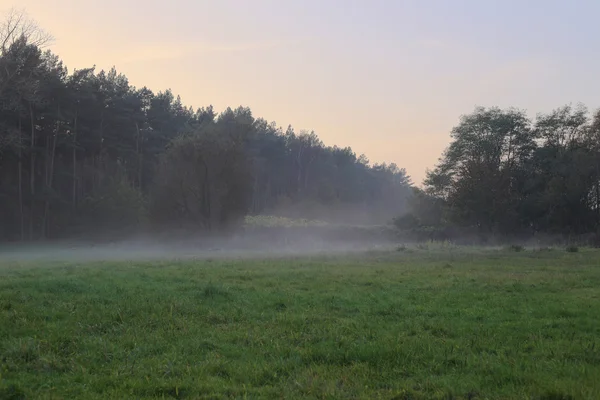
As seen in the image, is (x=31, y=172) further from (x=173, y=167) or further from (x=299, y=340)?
(x=299, y=340)

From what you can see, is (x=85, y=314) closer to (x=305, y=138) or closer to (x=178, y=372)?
(x=178, y=372)

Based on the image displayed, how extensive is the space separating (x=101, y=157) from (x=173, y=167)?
22973 millimetres

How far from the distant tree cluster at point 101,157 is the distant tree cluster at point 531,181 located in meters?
22.7

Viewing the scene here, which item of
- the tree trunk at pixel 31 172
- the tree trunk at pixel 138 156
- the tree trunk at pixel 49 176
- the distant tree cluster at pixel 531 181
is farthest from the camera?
the tree trunk at pixel 138 156

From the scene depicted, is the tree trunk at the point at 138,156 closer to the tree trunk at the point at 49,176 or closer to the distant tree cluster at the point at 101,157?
the distant tree cluster at the point at 101,157

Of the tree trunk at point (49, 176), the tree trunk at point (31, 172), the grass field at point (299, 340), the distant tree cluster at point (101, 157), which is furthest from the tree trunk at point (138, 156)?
the grass field at point (299, 340)

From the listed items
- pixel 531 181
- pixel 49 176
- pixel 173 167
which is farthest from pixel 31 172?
pixel 531 181

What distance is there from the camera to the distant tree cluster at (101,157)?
173ft

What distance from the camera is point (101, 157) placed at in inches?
2813

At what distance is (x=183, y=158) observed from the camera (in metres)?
53.4

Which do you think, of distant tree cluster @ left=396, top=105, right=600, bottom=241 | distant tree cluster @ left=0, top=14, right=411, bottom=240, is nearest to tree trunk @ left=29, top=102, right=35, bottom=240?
distant tree cluster @ left=0, top=14, right=411, bottom=240

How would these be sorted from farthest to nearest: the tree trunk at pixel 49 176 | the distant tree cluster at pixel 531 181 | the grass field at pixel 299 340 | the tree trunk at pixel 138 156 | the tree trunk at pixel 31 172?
the tree trunk at pixel 138 156, the tree trunk at pixel 49 176, the tree trunk at pixel 31 172, the distant tree cluster at pixel 531 181, the grass field at pixel 299 340

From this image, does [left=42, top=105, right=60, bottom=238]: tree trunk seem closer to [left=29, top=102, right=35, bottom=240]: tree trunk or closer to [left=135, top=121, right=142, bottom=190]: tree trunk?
[left=29, top=102, right=35, bottom=240]: tree trunk

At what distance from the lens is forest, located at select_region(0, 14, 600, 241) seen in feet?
162
